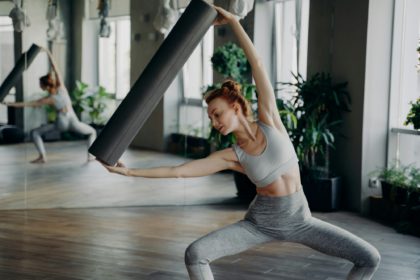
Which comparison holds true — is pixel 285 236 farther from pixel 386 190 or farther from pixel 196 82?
pixel 196 82

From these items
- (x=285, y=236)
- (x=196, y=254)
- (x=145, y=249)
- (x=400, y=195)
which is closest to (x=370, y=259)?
(x=285, y=236)

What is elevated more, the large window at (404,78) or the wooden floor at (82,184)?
the large window at (404,78)

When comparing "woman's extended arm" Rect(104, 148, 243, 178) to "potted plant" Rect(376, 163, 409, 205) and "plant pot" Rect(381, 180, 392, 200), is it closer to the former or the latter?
"potted plant" Rect(376, 163, 409, 205)

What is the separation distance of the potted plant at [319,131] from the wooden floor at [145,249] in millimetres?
238

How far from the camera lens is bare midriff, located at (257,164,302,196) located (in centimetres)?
303

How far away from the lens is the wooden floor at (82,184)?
6.69 m

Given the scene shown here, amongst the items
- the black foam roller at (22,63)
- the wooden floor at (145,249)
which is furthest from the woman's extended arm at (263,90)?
the black foam roller at (22,63)

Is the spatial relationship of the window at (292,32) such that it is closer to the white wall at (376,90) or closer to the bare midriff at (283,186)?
the white wall at (376,90)

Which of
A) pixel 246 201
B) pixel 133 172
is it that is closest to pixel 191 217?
pixel 246 201

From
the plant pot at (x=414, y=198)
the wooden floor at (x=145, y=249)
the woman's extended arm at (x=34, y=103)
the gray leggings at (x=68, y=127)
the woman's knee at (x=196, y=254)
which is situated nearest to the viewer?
the woman's knee at (x=196, y=254)

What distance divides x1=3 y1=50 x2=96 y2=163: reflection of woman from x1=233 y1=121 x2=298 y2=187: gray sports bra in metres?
3.85

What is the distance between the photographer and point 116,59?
6.89 metres

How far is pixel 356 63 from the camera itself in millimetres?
6711

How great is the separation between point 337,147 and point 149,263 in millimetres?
3027
